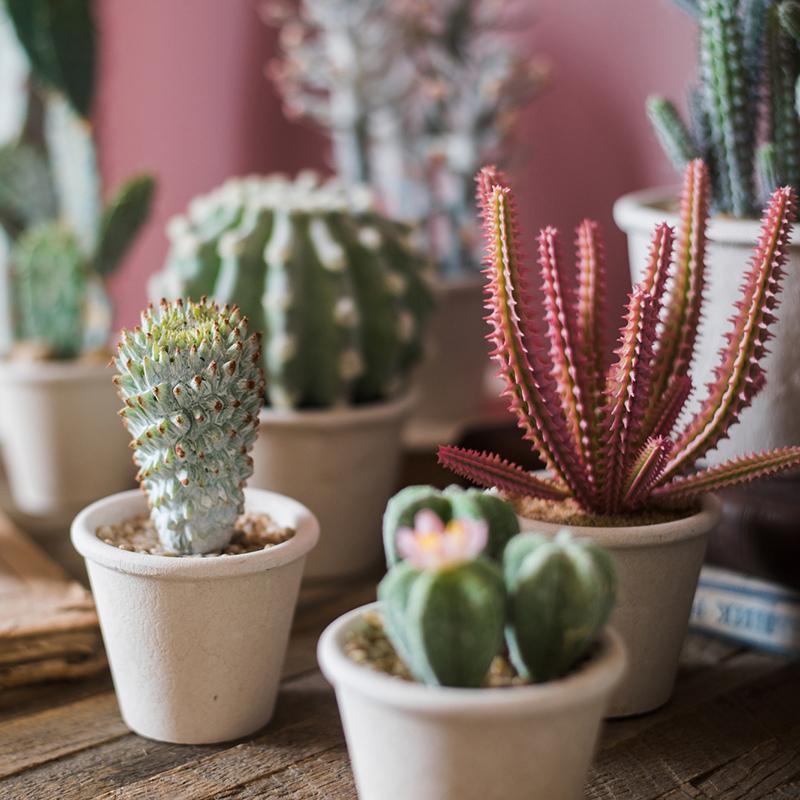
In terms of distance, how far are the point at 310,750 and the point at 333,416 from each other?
523 mm

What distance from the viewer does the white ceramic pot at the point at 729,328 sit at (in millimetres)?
1279

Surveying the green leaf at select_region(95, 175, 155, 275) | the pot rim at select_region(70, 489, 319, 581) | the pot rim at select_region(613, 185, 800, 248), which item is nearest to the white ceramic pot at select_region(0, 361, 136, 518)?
the green leaf at select_region(95, 175, 155, 275)

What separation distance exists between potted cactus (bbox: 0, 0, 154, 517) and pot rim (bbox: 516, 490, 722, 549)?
3.22 feet

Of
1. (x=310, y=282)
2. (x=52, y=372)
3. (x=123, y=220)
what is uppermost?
(x=123, y=220)

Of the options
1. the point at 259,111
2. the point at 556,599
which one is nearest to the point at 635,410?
the point at 556,599

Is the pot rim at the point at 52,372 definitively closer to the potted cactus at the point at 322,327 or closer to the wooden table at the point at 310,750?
the potted cactus at the point at 322,327

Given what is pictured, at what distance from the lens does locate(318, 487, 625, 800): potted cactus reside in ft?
2.66

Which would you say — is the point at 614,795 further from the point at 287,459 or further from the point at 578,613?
the point at 287,459

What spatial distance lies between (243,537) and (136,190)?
85 centimetres

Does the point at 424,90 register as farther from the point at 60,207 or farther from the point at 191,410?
the point at 191,410

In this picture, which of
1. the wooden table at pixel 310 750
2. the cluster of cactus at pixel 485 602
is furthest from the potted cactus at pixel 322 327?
the cluster of cactus at pixel 485 602

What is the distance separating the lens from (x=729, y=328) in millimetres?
1330

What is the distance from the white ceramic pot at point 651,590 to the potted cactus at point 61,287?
38.7 inches

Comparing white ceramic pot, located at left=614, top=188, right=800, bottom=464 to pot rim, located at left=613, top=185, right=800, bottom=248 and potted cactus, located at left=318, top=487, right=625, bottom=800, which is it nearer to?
pot rim, located at left=613, top=185, right=800, bottom=248
